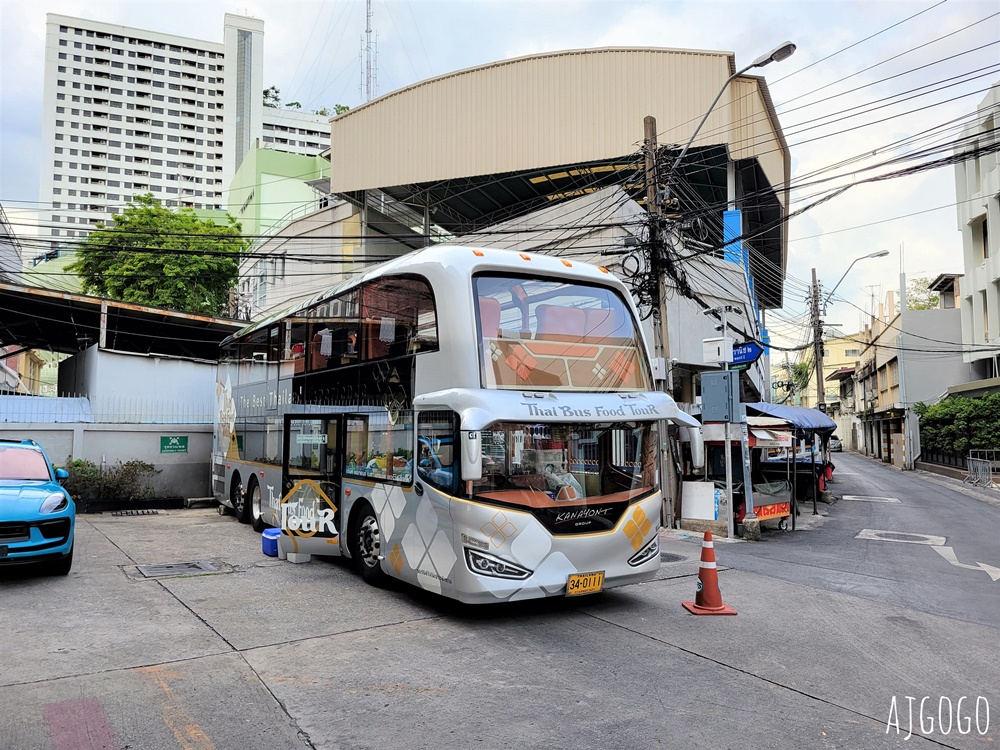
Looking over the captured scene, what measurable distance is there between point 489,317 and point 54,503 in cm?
574

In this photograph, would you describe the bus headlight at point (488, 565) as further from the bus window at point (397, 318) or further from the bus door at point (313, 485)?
the bus door at point (313, 485)

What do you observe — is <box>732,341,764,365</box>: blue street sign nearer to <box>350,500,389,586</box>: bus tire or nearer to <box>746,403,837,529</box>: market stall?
<box>746,403,837,529</box>: market stall

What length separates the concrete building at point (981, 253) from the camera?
102ft

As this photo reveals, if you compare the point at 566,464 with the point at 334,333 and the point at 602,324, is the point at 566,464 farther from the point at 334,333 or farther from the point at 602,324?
the point at 334,333

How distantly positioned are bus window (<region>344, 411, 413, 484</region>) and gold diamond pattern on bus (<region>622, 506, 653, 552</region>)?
247 cm

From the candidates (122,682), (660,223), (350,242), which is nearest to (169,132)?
(350,242)

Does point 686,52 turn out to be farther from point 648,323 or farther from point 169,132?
point 169,132

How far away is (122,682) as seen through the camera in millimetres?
5191

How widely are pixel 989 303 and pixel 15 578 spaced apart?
122 feet

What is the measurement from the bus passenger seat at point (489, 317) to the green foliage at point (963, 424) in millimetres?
29017

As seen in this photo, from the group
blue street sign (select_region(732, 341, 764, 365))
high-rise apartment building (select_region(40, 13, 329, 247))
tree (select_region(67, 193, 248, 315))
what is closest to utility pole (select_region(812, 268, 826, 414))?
blue street sign (select_region(732, 341, 764, 365))

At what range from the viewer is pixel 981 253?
33750 millimetres

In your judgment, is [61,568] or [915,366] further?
[915,366]

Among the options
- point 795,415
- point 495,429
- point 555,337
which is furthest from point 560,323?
point 795,415
